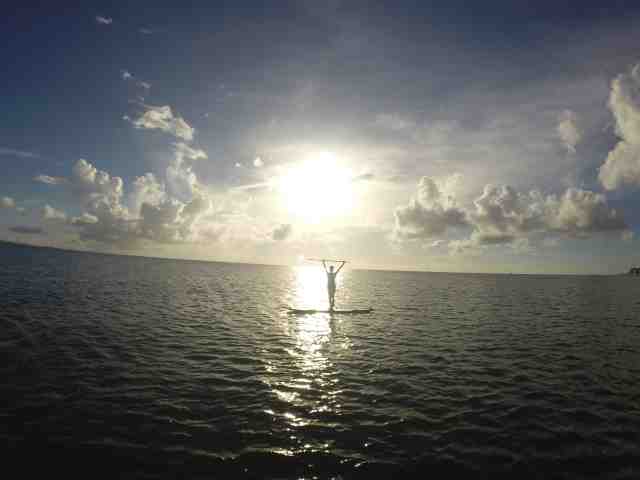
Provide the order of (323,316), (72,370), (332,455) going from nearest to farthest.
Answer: (332,455) → (72,370) → (323,316)

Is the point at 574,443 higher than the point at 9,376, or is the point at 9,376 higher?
the point at 9,376

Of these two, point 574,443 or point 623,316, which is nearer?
point 574,443

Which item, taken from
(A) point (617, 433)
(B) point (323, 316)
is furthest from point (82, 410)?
(B) point (323, 316)

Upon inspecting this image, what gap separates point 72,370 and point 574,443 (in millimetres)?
24694

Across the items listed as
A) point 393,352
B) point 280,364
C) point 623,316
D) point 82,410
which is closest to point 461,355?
point 393,352

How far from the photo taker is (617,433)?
14.4 metres

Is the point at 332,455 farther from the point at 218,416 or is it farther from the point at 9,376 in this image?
the point at 9,376

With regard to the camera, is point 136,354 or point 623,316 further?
point 623,316

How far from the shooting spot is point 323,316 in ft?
148

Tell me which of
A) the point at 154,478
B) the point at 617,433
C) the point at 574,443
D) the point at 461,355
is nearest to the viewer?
the point at 154,478

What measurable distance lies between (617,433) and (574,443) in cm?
266

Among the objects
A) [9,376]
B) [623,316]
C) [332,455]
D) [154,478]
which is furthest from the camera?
[623,316]

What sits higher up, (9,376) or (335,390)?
(9,376)

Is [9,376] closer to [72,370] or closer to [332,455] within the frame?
[72,370]
